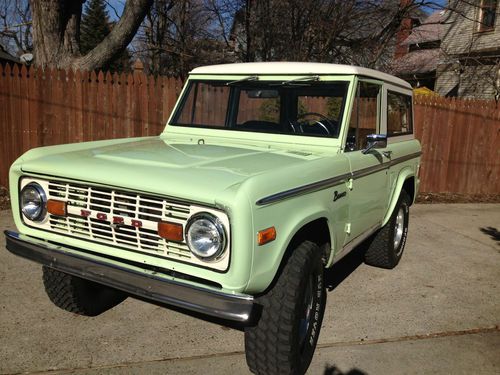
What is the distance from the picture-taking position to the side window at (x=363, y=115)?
3.58 m

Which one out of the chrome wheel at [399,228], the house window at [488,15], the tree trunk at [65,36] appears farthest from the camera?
the house window at [488,15]

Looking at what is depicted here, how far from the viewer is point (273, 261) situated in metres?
2.43

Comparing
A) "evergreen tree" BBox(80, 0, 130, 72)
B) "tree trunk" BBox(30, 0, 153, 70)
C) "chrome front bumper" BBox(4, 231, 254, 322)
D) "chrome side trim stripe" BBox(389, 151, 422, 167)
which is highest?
"evergreen tree" BBox(80, 0, 130, 72)

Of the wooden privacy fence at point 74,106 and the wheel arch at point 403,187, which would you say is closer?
the wheel arch at point 403,187

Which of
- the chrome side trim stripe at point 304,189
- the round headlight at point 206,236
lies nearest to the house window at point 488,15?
the chrome side trim stripe at point 304,189

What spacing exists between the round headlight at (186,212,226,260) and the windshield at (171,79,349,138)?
1595 mm

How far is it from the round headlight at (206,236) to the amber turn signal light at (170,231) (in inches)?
1.7

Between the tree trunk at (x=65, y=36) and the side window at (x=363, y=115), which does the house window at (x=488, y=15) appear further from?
the side window at (x=363, y=115)

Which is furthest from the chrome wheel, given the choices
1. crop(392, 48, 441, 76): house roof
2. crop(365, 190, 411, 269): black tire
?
crop(392, 48, 441, 76): house roof

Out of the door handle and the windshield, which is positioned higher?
the windshield

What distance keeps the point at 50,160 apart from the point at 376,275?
Result: 3.39 meters

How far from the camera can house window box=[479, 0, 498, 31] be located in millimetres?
17031

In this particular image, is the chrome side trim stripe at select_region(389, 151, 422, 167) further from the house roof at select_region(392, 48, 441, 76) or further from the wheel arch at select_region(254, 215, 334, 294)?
the house roof at select_region(392, 48, 441, 76)

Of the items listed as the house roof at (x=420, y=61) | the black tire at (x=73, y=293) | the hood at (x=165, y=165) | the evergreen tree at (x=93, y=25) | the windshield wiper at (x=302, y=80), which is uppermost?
the evergreen tree at (x=93, y=25)
